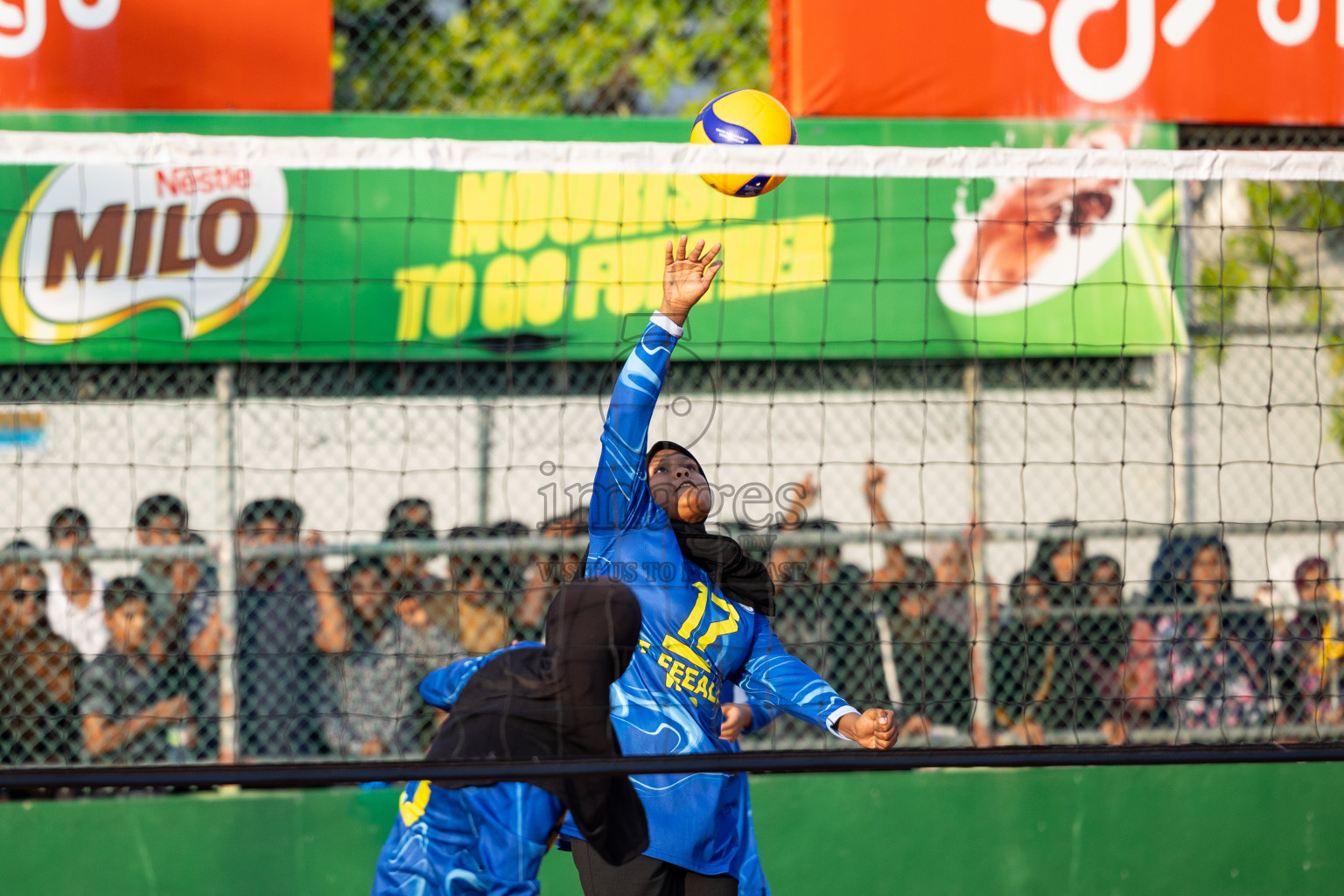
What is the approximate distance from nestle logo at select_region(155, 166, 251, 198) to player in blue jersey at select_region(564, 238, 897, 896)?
3003 mm

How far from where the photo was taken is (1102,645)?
5.53 m

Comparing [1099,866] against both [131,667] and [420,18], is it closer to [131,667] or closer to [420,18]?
[131,667]

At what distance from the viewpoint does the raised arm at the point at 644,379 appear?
3.16 metres

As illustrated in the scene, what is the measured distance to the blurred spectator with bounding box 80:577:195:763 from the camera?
194 inches

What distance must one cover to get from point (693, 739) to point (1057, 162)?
6.53 feet

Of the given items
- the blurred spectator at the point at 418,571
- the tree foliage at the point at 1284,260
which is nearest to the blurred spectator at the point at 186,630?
the blurred spectator at the point at 418,571

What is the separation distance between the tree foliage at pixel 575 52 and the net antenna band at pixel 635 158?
3.25 metres

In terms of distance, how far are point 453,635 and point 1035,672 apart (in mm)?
2632

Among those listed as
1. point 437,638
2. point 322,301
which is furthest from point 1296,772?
point 322,301

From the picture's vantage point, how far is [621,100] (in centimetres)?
682

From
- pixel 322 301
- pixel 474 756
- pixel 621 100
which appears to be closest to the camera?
pixel 474 756

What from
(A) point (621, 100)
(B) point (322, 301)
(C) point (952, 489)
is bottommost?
(C) point (952, 489)

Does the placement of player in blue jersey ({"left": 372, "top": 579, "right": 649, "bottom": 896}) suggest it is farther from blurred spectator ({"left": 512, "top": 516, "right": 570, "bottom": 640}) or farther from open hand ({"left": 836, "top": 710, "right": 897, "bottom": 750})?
blurred spectator ({"left": 512, "top": 516, "right": 570, "bottom": 640})

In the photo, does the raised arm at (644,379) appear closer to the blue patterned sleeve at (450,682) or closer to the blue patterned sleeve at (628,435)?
the blue patterned sleeve at (628,435)
